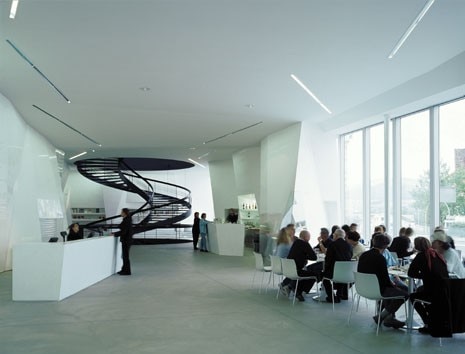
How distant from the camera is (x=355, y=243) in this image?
6.95 m

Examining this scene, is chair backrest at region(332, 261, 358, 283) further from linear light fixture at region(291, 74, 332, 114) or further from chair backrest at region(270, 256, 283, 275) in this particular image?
linear light fixture at region(291, 74, 332, 114)

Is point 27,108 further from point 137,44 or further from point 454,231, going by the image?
point 454,231

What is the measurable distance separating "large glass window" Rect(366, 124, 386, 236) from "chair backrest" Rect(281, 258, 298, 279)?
14.3 ft

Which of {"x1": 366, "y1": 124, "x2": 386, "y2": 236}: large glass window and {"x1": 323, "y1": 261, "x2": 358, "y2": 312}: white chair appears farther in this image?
{"x1": 366, "y1": 124, "x2": 386, "y2": 236}: large glass window

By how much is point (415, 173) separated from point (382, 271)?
4492 millimetres

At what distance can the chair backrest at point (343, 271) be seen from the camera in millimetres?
6555

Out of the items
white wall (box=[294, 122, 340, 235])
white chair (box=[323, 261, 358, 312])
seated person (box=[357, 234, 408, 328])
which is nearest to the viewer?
seated person (box=[357, 234, 408, 328])

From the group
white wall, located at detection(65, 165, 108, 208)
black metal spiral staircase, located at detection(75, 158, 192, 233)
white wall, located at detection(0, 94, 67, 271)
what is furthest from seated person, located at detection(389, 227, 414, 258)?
white wall, located at detection(65, 165, 108, 208)

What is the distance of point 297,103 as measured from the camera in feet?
30.8

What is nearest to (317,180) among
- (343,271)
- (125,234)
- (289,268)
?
(125,234)

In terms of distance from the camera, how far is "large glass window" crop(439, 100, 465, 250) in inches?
321

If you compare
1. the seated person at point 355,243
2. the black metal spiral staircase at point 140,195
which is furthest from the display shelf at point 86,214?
the seated person at point 355,243

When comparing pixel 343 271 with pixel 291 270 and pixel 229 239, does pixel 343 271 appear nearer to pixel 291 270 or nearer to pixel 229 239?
pixel 291 270

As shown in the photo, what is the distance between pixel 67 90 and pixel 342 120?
241 inches
